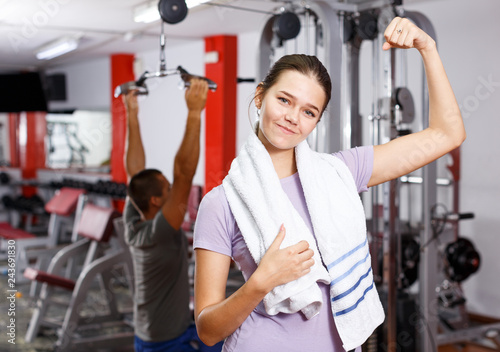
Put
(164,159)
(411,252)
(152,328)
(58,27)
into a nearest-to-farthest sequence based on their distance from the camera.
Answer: (152,328) → (411,252) → (164,159) → (58,27)

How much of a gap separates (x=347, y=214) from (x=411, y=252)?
167cm

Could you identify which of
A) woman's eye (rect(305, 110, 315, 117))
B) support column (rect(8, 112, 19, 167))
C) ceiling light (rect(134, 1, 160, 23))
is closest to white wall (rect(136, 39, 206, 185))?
ceiling light (rect(134, 1, 160, 23))

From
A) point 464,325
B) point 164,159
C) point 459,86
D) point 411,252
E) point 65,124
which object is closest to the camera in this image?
point 411,252

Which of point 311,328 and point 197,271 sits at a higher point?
point 197,271

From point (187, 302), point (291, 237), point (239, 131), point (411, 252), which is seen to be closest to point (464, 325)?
point (411, 252)

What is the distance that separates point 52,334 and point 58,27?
9.05 ft

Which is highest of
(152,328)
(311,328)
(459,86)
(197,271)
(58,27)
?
(58,27)

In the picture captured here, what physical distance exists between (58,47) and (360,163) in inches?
213

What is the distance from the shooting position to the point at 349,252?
101 centimetres

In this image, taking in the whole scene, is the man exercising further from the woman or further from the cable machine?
the woman

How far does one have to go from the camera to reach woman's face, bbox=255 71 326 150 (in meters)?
0.97

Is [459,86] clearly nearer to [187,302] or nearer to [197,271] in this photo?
[187,302]

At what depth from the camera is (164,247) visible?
1.89 m

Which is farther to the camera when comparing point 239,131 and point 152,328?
point 239,131
